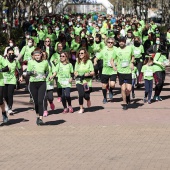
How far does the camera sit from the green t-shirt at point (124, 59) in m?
16.3

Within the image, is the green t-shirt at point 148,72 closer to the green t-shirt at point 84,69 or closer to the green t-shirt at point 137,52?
the green t-shirt at point 84,69

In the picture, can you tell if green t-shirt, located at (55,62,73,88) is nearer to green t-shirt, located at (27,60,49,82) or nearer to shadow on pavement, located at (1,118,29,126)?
shadow on pavement, located at (1,118,29,126)

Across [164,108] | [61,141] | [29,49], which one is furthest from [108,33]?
[61,141]

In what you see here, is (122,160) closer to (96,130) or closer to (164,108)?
(96,130)

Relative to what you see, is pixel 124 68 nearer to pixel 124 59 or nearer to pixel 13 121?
pixel 124 59

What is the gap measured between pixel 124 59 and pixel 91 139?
3.93 metres

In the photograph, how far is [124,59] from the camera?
53.8ft

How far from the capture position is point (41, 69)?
14250 mm

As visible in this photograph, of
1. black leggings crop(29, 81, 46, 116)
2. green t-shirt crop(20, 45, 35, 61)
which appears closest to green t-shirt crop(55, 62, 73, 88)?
black leggings crop(29, 81, 46, 116)

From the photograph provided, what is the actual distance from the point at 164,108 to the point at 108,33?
16322 mm

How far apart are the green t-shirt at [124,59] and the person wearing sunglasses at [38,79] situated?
8.68 feet

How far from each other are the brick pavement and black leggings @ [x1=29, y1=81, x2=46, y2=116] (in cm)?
40

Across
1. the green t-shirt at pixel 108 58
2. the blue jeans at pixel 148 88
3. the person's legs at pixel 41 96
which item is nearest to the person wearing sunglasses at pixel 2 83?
the person's legs at pixel 41 96

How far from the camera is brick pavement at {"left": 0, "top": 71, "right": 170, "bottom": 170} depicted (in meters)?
10.9
